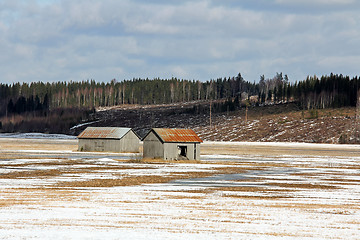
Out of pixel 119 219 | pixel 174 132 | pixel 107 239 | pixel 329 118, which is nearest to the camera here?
pixel 107 239

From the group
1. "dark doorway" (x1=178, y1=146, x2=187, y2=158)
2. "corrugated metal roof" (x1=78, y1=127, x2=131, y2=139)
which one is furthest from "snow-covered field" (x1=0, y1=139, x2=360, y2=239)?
"corrugated metal roof" (x1=78, y1=127, x2=131, y2=139)

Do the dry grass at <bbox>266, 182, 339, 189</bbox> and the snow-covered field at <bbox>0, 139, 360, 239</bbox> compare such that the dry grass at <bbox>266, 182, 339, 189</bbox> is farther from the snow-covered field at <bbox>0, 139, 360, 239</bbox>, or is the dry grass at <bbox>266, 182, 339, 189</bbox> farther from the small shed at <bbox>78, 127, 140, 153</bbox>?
the small shed at <bbox>78, 127, 140, 153</bbox>

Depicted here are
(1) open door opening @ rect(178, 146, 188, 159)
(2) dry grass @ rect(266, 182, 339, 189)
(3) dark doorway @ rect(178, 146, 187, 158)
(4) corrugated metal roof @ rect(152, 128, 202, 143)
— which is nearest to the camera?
(2) dry grass @ rect(266, 182, 339, 189)

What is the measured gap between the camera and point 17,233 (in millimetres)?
16344

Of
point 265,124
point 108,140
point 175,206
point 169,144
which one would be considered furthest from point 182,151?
point 265,124

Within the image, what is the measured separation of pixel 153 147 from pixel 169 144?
1.71m

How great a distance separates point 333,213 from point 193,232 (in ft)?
22.9

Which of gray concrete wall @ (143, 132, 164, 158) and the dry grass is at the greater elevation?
gray concrete wall @ (143, 132, 164, 158)

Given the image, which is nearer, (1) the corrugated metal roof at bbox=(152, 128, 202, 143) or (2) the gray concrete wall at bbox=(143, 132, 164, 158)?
(2) the gray concrete wall at bbox=(143, 132, 164, 158)

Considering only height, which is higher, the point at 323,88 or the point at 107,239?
the point at 323,88

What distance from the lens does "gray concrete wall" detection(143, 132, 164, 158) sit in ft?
177

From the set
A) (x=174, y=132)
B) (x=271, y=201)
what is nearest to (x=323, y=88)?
(x=174, y=132)

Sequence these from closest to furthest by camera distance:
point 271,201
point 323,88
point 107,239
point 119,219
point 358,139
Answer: point 107,239 → point 119,219 → point 271,201 → point 358,139 → point 323,88

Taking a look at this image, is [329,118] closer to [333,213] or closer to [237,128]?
[237,128]
